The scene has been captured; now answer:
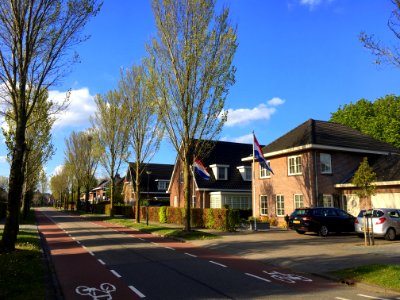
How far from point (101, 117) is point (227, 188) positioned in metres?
14.7

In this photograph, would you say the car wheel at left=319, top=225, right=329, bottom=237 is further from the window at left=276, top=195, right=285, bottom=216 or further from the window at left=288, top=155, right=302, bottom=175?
the window at left=276, top=195, right=285, bottom=216

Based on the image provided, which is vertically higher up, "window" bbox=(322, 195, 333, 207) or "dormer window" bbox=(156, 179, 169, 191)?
"dormer window" bbox=(156, 179, 169, 191)

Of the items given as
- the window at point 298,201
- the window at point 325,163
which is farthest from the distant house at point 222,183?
the window at point 325,163

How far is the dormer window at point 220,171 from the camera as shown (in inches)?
1599

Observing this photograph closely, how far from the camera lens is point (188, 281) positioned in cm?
976

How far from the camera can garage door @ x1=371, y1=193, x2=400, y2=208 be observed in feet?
76.5

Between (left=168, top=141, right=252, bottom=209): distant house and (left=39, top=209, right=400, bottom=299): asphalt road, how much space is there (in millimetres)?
23381

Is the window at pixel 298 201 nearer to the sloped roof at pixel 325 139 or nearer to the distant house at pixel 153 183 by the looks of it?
the sloped roof at pixel 325 139

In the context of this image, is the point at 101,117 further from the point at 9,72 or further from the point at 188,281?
the point at 188,281

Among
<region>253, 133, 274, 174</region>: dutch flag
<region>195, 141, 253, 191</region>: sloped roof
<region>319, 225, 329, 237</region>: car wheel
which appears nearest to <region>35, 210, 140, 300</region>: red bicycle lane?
<region>319, 225, 329, 237</region>: car wheel

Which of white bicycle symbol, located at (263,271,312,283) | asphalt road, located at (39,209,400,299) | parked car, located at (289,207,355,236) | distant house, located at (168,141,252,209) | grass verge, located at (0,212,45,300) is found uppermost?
distant house, located at (168,141,252,209)

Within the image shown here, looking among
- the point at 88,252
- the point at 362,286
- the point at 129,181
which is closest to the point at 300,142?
the point at 88,252

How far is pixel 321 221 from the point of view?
A: 22.0m

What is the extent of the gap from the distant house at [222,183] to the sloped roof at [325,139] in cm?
850
